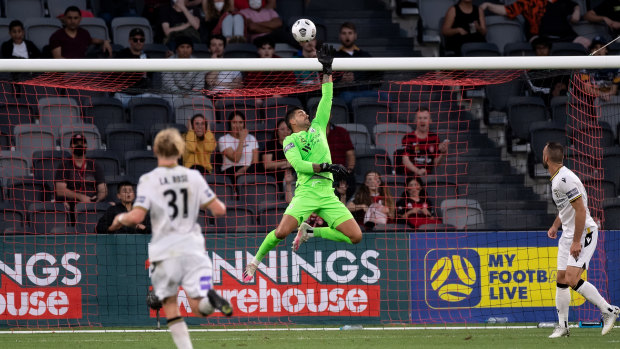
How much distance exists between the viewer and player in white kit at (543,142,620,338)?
1064 cm

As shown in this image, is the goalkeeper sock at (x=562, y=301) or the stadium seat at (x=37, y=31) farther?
the stadium seat at (x=37, y=31)

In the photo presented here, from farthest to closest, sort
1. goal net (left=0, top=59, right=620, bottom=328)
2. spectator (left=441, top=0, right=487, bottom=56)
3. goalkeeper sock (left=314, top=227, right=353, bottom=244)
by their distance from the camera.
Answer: spectator (left=441, top=0, right=487, bottom=56) → goal net (left=0, top=59, right=620, bottom=328) → goalkeeper sock (left=314, top=227, right=353, bottom=244)

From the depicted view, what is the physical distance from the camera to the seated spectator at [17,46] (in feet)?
51.5

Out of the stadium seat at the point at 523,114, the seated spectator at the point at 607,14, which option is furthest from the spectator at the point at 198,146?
the seated spectator at the point at 607,14

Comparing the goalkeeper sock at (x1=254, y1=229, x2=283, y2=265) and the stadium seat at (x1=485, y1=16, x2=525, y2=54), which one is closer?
the goalkeeper sock at (x1=254, y1=229, x2=283, y2=265)

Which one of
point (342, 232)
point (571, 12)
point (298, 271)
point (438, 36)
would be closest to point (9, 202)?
point (298, 271)

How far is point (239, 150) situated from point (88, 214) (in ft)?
7.53

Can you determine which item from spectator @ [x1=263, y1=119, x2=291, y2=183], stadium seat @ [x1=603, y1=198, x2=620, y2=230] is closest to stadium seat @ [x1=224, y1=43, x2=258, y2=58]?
spectator @ [x1=263, y1=119, x2=291, y2=183]

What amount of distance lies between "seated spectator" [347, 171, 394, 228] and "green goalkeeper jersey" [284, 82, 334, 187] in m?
1.93

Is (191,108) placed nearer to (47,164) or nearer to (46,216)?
(47,164)

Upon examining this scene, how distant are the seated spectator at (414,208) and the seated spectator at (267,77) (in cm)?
231

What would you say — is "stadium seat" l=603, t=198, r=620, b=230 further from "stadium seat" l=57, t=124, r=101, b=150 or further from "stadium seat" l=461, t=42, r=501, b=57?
"stadium seat" l=57, t=124, r=101, b=150

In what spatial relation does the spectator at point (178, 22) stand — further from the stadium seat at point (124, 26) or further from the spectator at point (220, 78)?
the spectator at point (220, 78)

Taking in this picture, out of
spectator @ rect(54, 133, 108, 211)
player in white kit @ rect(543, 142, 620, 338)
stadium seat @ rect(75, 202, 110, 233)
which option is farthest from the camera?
spectator @ rect(54, 133, 108, 211)
